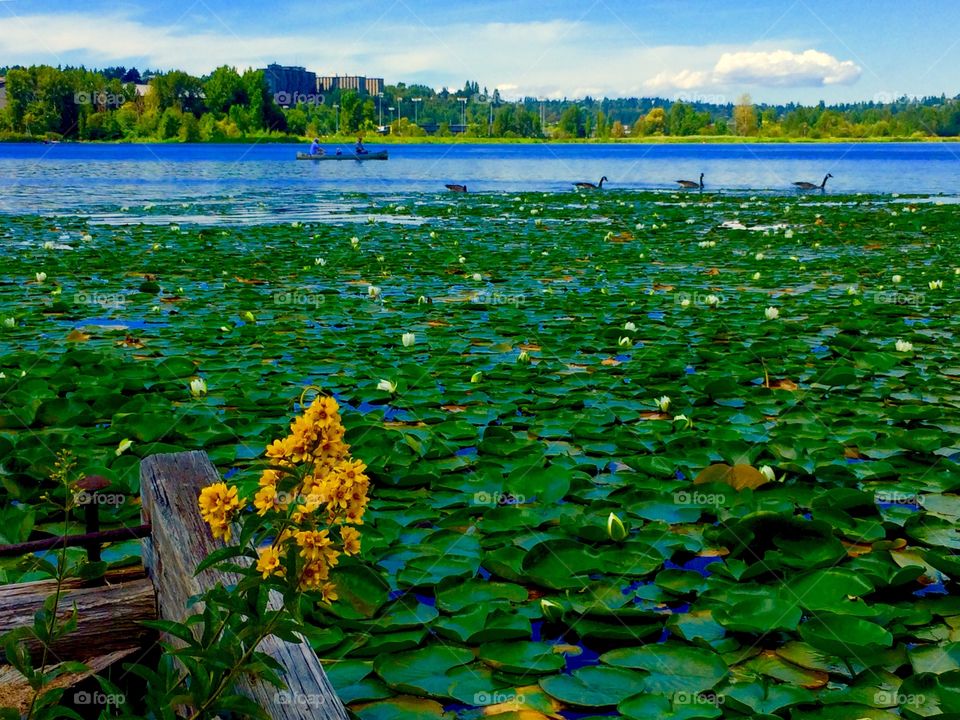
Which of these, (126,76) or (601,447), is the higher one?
(126,76)

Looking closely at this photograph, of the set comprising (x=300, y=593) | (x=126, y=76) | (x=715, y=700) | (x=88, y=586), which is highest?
(x=126, y=76)

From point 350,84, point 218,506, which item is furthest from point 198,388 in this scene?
point 350,84

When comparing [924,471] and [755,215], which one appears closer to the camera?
[924,471]

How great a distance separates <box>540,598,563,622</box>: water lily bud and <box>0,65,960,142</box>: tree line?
35.6 m

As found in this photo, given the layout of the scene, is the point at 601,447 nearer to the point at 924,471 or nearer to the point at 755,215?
the point at 924,471

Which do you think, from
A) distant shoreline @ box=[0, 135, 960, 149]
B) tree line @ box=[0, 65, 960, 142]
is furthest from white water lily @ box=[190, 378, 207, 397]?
distant shoreline @ box=[0, 135, 960, 149]

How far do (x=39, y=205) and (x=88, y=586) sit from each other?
1991cm

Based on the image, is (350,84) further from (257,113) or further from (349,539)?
(349,539)

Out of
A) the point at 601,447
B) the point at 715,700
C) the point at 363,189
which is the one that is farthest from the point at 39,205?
the point at 715,700

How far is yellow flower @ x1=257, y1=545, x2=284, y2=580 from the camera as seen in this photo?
1469 mm

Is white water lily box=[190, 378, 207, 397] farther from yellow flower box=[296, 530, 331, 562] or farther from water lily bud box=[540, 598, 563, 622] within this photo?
yellow flower box=[296, 530, 331, 562]

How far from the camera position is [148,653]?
2.16 meters

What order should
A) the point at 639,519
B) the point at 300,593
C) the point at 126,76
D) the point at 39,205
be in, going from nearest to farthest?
the point at 300,593 → the point at 639,519 → the point at 39,205 → the point at 126,76

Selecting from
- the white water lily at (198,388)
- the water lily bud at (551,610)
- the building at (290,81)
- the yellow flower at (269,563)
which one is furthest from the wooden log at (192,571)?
the building at (290,81)
